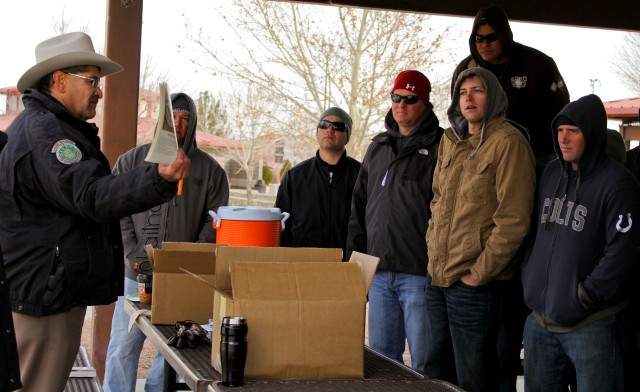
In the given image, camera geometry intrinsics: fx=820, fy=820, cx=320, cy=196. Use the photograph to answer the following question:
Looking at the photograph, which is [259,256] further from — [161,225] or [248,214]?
[161,225]

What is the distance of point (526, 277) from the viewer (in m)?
3.35

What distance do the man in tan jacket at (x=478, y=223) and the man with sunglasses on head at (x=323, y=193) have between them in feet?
3.77

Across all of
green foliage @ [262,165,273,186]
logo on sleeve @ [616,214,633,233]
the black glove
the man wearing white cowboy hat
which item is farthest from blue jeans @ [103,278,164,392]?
green foliage @ [262,165,273,186]

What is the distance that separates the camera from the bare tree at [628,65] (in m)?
17.1

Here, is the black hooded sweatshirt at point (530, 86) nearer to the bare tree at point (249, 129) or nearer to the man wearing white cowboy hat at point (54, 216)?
the man wearing white cowboy hat at point (54, 216)

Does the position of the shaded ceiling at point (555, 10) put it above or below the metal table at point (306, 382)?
above

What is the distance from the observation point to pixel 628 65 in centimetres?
1725

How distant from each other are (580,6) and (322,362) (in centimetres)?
405

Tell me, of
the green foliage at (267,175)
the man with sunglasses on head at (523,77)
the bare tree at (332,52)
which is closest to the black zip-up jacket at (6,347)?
the man with sunglasses on head at (523,77)

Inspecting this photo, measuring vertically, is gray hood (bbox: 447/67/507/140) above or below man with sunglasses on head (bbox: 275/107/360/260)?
above

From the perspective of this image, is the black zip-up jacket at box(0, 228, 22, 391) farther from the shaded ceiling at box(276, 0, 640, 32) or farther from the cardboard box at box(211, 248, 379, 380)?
the shaded ceiling at box(276, 0, 640, 32)

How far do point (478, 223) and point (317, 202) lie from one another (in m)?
1.45

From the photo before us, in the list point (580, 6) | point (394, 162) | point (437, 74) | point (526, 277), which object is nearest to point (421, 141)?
point (394, 162)

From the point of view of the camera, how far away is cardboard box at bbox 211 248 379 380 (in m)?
2.33
